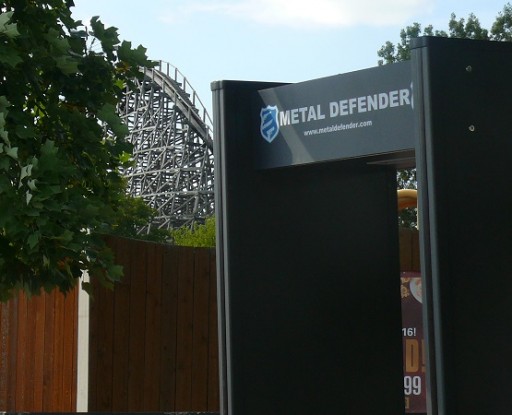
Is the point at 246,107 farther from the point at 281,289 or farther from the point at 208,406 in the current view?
the point at 208,406

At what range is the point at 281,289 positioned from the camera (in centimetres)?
393

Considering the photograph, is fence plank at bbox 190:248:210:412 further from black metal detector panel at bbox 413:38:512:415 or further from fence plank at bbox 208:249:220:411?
black metal detector panel at bbox 413:38:512:415

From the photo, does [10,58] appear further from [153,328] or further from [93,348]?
[153,328]

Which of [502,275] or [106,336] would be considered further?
[106,336]

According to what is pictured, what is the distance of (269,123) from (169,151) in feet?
185

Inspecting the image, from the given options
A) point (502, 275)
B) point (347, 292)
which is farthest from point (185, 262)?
point (502, 275)

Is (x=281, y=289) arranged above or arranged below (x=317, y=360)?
above

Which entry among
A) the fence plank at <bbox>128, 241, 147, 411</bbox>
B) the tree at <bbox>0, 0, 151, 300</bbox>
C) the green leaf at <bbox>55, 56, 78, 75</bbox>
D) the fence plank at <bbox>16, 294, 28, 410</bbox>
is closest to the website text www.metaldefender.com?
the tree at <bbox>0, 0, 151, 300</bbox>

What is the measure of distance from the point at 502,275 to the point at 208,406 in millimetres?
5999

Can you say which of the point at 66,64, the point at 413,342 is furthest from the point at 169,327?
the point at 66,64

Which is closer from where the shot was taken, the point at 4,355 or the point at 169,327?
the point at 169,327

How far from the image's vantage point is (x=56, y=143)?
18.2ft

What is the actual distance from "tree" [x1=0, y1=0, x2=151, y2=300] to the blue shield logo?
3.56 feet

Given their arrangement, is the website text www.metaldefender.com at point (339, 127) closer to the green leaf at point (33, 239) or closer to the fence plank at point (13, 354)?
the green leaf at point (33, 239)
